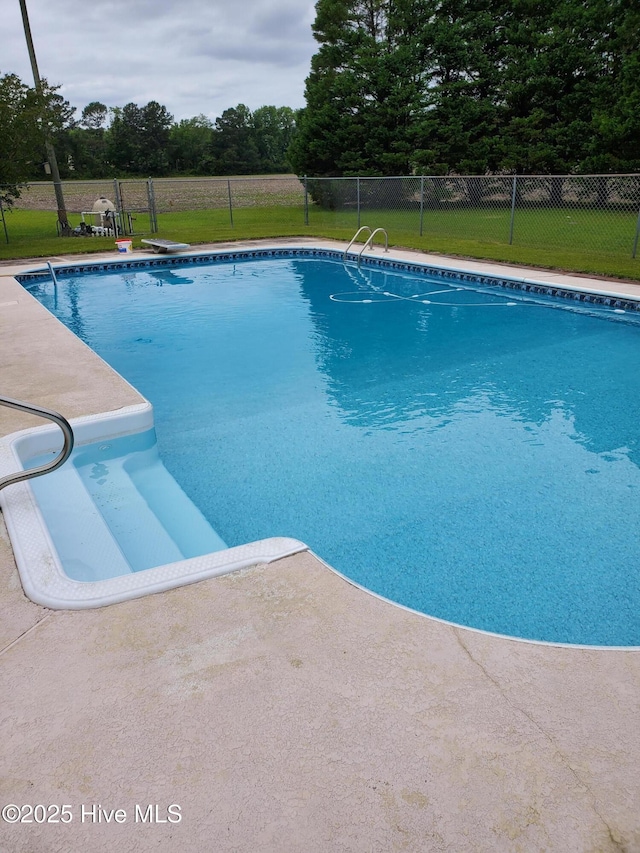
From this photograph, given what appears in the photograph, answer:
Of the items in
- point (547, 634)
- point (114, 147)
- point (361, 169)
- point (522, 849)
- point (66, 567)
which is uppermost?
point (114, 147)

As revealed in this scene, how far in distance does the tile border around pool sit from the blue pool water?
0.32m

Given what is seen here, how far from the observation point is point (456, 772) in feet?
5.10

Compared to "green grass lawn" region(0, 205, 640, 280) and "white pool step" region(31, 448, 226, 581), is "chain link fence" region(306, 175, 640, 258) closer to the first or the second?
"green grass lawn" region(0, 205, 640, 280)

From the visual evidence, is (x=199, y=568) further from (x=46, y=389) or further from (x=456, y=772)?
(x=46, y=389)

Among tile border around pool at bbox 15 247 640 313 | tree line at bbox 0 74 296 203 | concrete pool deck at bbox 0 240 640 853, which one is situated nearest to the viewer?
concrete pool deck at bbox 0 240 640 853

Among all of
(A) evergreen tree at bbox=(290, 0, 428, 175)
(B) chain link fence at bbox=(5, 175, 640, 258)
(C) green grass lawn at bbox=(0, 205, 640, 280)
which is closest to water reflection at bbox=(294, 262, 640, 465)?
(C) green grass lawn at bbox=(0, 205, 640, 280)

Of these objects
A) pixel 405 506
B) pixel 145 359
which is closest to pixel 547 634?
pixel 405 506

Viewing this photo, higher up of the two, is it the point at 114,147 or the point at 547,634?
the point at 114,147

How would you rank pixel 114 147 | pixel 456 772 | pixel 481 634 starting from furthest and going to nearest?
pixel 114 147 < pixel 481 634 < pixel 456 772

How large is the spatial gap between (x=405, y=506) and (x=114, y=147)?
5248 centimetres

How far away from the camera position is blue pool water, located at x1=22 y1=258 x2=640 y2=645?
3.07m

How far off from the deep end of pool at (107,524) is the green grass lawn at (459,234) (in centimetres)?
767

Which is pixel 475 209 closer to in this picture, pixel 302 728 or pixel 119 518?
pixel 119 518

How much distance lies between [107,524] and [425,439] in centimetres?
231
